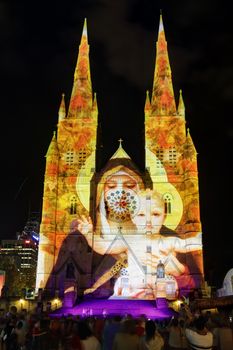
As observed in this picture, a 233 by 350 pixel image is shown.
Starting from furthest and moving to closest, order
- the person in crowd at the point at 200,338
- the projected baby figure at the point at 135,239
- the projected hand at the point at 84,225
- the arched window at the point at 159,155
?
1. the arched window at the point at 159,155
2. the projected hand at the point at 84,225
3. the projected baby figure at the point at 135,239
4. the person in crowd at the point at 200,338

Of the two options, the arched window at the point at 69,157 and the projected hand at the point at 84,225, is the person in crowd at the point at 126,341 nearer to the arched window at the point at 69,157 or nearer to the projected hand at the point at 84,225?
the projected hand at the point at 84,225

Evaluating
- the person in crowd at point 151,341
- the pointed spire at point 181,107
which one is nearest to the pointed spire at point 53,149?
the pointed spire at point 181,107

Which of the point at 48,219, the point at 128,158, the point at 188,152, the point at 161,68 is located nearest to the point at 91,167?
the point at 128,158

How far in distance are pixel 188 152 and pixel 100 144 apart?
10269 mm

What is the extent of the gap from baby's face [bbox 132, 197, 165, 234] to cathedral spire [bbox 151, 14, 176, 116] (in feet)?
31.1

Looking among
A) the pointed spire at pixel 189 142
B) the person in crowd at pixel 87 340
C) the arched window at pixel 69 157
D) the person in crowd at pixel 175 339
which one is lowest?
the person in crowd at pixel 175 339

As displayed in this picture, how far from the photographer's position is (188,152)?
128ft

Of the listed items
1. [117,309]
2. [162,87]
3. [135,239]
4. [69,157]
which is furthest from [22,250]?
[117,309]

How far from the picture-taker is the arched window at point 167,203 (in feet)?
125

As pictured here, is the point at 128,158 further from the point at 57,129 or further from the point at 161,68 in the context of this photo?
the point at 161,68

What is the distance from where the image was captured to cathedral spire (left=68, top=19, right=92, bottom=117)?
42.8m

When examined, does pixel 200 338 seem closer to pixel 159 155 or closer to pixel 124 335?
pixel 124 335

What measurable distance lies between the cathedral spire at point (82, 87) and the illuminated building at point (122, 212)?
0.13 meters

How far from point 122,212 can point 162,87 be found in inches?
550
